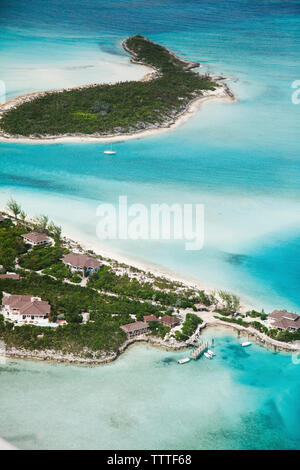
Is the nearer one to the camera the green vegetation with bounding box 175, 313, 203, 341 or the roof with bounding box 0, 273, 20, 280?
the green vegetation with bounding box 175, 313, 203, 341

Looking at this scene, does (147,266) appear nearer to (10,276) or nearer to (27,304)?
(10,276)

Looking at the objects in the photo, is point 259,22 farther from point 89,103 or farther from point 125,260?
point 125,260

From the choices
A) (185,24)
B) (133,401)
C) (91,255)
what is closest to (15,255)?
(91,255)

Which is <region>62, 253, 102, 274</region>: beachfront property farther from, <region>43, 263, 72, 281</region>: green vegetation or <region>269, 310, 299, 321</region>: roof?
<region>269, 310, 299, 321</region>: roof

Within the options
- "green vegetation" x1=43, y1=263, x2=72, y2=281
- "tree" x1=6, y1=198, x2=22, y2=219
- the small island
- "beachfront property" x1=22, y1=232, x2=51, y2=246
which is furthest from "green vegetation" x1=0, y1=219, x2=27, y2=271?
the small island

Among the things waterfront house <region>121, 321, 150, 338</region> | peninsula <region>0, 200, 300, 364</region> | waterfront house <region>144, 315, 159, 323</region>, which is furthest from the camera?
waterfront house <region>144, 315, 159, 323</region>
